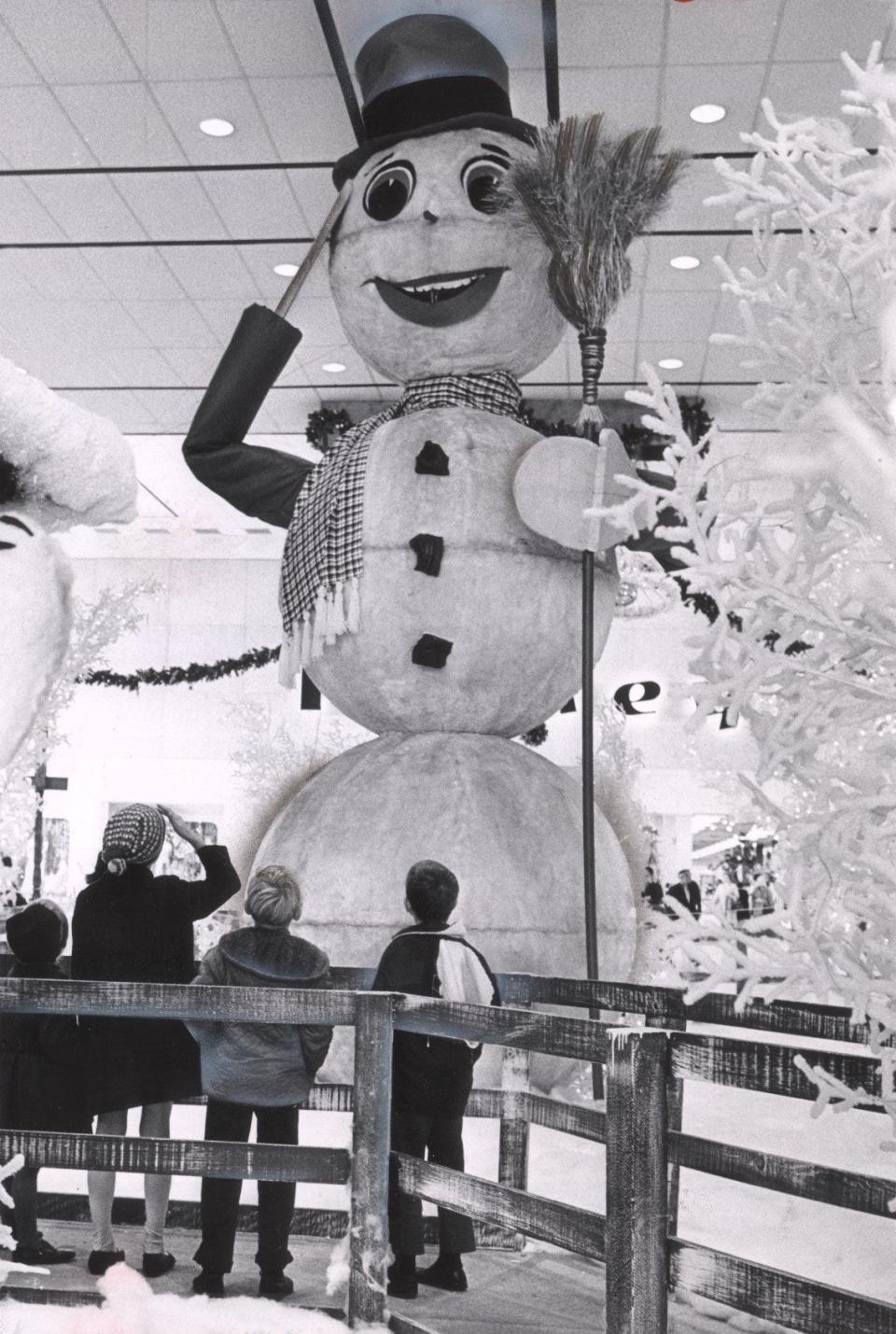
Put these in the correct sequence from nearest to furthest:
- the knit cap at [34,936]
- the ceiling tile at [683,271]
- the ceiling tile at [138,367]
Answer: the knit cap at [34,936]
the ceiling tile at [683,271]
the ceiling tile at [138,367]

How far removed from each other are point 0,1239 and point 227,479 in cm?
251

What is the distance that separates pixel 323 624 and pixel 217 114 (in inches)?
90.1

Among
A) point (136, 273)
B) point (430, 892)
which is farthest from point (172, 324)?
point (430, 892)

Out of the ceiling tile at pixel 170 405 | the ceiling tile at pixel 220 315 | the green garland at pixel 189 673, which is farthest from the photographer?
the green garland at pixel 189 673

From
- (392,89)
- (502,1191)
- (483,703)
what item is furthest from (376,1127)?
(392,89)

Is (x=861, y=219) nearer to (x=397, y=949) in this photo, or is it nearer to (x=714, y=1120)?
(x=397, y=949)

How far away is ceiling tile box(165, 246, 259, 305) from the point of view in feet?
19.9

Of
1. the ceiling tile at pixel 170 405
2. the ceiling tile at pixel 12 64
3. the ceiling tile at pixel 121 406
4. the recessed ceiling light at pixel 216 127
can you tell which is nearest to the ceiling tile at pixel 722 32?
the recessed ceiling light at pixel 216 127

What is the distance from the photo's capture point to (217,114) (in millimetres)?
4996

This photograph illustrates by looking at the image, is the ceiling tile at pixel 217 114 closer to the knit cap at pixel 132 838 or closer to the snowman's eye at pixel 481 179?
the snowman's eye at pixel 481 179

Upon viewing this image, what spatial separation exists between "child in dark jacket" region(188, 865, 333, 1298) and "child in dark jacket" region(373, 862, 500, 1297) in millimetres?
167

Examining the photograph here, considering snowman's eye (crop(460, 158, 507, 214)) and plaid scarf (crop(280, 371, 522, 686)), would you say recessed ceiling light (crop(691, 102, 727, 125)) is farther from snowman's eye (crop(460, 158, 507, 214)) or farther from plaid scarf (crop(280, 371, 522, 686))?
plaid scarf (crop(280, 371, 522, 686))

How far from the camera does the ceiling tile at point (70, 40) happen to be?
14.3ft

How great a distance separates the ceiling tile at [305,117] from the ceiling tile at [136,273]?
109 cm
